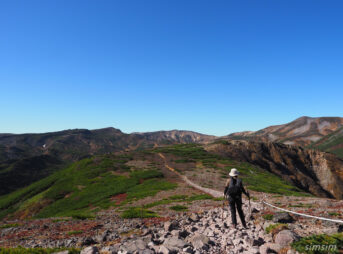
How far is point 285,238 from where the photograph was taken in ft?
24.7

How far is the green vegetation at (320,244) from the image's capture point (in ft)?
20.8

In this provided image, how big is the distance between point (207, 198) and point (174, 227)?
18.1 m

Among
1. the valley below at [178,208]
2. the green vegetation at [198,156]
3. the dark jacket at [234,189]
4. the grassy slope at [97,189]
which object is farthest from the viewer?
the green vegetation at [198,156]

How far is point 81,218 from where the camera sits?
19703 mm

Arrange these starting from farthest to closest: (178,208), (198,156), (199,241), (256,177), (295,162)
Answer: (295,162) → (198,156) → (256,177) → (178,208) → (199,241)

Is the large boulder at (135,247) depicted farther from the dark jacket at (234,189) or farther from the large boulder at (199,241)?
the dark jacket at (234,189)

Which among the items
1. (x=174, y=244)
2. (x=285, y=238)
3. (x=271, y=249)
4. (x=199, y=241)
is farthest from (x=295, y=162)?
(x=174, y=244)

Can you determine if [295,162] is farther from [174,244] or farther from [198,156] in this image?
[174,244]

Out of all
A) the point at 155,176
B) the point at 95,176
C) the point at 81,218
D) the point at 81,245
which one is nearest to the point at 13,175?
the point at 95,176

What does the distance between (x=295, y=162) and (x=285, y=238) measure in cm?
11004

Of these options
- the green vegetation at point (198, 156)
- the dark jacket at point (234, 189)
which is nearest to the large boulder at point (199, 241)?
the dark jacket at point (234, 189)

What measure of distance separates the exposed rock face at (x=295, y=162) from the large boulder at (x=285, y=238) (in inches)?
3341

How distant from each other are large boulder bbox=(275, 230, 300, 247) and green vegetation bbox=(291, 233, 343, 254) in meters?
0.30

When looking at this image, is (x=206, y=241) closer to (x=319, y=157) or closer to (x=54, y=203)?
(x=54, y=203)
